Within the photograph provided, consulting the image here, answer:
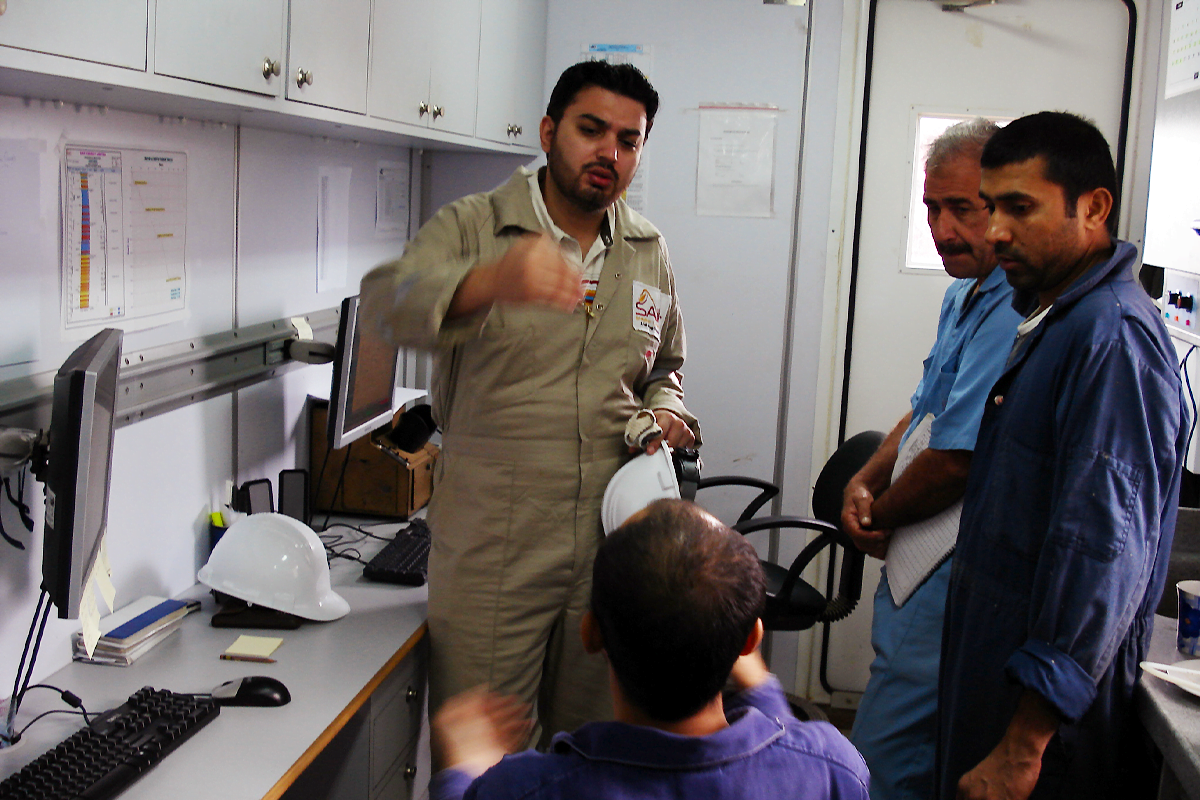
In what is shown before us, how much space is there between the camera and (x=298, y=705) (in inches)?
63.4

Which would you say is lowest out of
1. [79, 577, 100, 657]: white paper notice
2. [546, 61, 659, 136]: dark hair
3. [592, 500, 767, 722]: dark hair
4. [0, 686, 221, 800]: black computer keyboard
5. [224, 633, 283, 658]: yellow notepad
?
[0, 686, 221, 800]: black computer keyboard

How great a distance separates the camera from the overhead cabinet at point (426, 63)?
2.02 meters

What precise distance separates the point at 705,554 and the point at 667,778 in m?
0.23

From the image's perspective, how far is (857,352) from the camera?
11.2 feet

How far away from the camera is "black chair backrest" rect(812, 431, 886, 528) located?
290 cm

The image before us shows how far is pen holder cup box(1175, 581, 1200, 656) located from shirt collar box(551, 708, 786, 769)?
3.38ft

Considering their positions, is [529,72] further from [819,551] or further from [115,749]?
[115,749]

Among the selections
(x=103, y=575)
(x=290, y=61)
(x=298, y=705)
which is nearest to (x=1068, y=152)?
(x=290, y=61)

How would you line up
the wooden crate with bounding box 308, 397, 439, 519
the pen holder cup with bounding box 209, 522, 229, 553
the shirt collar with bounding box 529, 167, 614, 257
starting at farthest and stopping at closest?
the wooden crate with bounding box 308, 397, 439, 519
the pen holder cup with bounding box 209, 522, 229, 553
the shirt collar with bounding box 529, 167, 614, 257

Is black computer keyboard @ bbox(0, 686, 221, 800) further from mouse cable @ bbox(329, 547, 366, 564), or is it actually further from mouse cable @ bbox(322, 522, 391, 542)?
mouse cable @ bbox(322, 522, 391, 542)

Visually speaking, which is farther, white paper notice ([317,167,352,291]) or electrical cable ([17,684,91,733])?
white paper notice ([317,167,352,291])

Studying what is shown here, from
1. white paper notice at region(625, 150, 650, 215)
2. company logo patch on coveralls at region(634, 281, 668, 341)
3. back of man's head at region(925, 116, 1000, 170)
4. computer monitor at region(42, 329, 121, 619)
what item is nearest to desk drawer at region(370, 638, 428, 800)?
computer monitor at region(42, 329, 121, 619)

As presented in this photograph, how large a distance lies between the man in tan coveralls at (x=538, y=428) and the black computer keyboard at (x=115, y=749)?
1.73 feet

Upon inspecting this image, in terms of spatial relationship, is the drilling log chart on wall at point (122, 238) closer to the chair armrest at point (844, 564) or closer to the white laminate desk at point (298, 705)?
the white laminate desk at point (298, 705)
